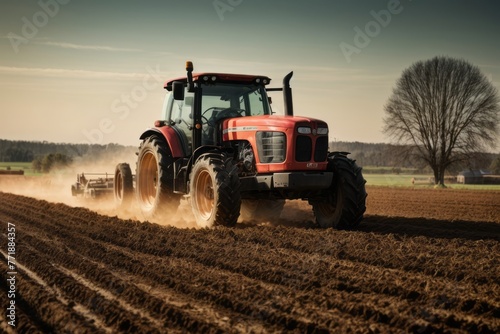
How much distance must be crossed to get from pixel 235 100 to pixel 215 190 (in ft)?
7.01

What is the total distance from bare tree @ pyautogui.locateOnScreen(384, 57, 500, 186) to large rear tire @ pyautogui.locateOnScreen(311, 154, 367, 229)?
27395 millimetres

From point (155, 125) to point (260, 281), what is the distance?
20.0ft

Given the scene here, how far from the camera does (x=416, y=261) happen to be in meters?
6.40

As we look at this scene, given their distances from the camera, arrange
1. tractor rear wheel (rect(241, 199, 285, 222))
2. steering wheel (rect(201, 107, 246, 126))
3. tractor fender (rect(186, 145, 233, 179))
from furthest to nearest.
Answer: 1. tractor rear wheel (rect(241, 199, 285, 222))
2. steering wheel (rect(201, 107, 246, 126))
3. tractor fender (rect(186, 145, 233, 179))

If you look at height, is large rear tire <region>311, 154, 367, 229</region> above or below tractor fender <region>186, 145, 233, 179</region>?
below

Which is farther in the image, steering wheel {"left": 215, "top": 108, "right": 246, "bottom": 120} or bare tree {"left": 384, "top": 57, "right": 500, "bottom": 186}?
bare tree {"left": 384, "top": 57, "right": 500, "bottom": 186}

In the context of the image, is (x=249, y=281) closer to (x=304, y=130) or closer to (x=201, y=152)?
(x=304, y=130)

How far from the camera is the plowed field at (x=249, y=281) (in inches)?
172

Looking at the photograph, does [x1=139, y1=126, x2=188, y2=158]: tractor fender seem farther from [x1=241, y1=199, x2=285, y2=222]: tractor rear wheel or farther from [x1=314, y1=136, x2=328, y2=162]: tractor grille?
[x1=314, y1=136, x2=328, y2=162]: tractor grille

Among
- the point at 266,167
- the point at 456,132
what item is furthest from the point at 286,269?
the point at 456,132

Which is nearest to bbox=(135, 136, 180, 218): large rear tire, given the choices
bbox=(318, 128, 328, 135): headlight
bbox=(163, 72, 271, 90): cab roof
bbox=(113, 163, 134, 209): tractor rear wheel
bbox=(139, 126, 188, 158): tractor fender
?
bbox=(139, 126, 188, 158): tractor fender

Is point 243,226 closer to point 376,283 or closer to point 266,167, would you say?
point 266,167

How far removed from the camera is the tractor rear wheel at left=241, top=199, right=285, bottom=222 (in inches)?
439

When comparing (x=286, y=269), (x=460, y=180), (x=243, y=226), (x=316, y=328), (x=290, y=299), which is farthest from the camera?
(x=460, y=180)
